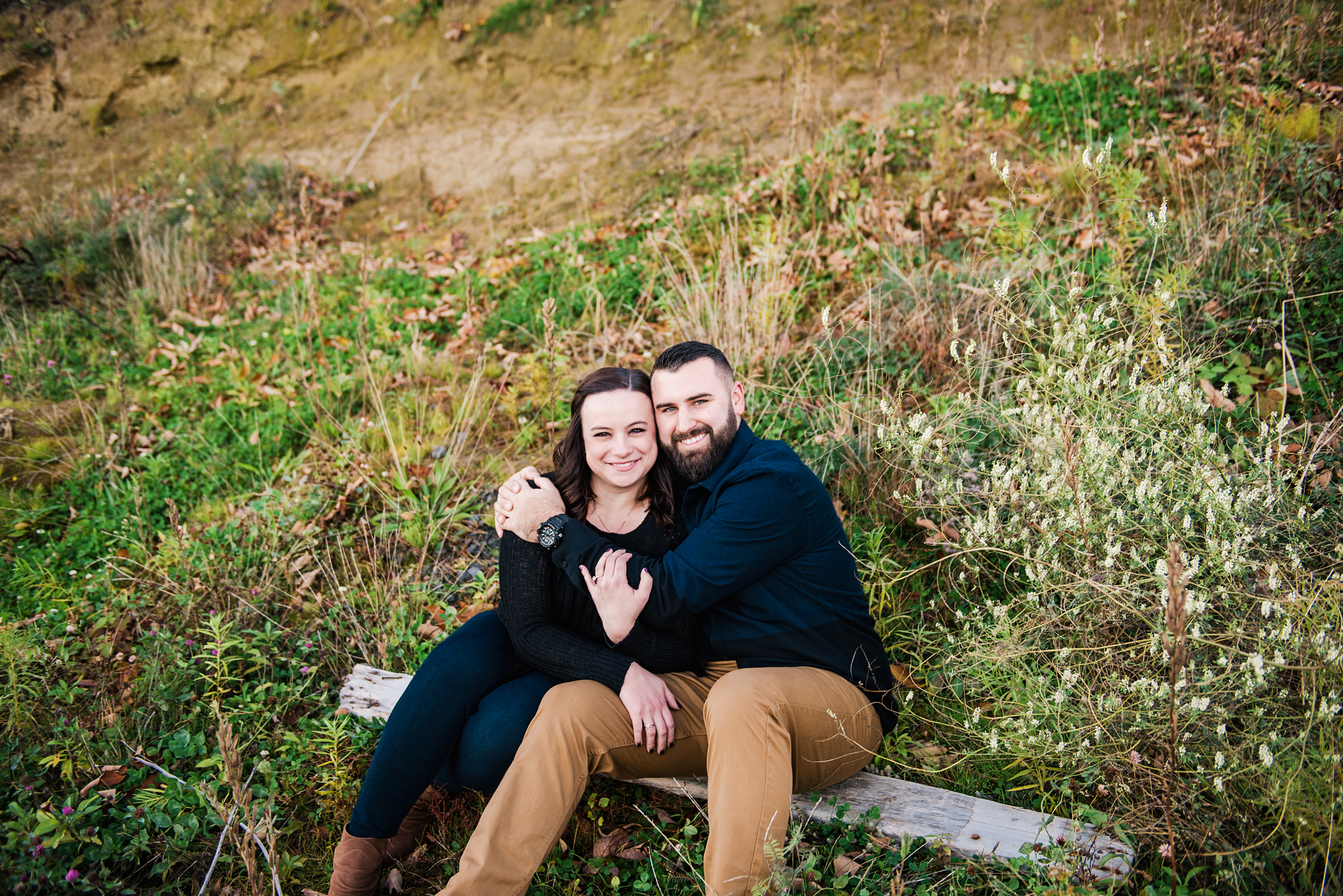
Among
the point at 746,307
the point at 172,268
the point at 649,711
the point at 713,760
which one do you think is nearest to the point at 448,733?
the point at 649,711

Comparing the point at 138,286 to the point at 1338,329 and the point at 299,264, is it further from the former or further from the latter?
the point at 1338,329

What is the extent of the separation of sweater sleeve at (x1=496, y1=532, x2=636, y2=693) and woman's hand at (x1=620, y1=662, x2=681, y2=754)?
0.09 m

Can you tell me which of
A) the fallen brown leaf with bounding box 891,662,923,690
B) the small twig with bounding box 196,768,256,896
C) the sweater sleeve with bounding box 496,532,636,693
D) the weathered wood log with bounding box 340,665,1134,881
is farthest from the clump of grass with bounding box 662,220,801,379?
the small twig with bounding box 196,768,256,896

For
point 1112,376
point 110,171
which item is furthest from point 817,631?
point 110,171

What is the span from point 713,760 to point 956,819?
2.84 feet

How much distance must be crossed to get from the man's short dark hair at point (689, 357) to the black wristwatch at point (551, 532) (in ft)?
2.22

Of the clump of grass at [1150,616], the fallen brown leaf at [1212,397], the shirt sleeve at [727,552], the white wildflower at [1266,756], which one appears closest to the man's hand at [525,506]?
the shirt sleeve at [727,552]

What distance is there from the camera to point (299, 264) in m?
6.55

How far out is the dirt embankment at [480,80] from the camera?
Result: 708cm

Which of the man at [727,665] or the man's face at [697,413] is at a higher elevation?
the man's face at [697,413]

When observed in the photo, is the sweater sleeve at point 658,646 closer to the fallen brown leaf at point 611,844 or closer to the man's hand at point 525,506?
the man's hand at point 525,506

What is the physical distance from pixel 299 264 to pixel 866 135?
4.89m

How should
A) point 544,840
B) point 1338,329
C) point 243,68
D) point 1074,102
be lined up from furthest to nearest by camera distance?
1. point 243,68
2. point 1074,102
3. point 1338,329
4. point 544,840

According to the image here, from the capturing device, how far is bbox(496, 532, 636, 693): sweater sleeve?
2670mm
